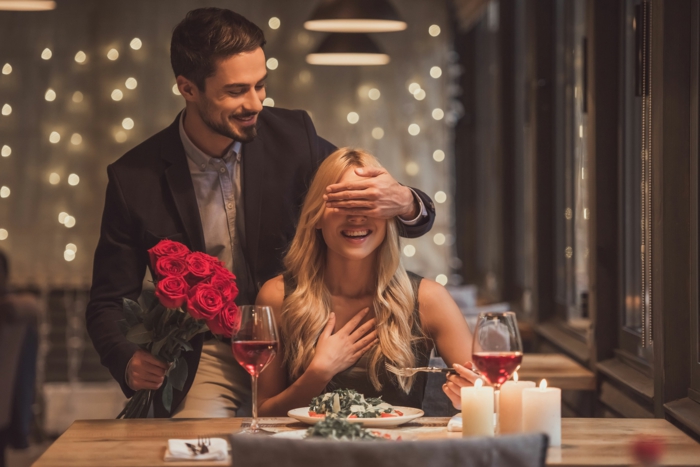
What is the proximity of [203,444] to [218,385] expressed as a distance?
36.8 inches

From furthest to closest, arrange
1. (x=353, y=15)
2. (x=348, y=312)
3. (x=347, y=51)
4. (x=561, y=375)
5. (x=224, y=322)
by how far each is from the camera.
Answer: (x=347, y=51) < (x=353, y=15) < (x=561, y=375) < (x=348, y=312) < (x=224, y=322)

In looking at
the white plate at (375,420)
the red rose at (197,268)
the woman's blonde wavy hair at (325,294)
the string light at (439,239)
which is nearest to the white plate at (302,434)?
the white plate at (375,420)

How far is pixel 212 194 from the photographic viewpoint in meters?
2.70

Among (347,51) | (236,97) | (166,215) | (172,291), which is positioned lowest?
(172,291)

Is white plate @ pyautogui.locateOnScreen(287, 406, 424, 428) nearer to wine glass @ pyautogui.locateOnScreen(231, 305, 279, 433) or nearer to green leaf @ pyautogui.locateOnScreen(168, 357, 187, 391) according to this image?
wine glass @ pyautogui.locateOnScreen(231, 305, 279, 433)

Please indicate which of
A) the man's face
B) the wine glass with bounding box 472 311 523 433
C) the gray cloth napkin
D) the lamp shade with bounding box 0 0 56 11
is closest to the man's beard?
the man's face

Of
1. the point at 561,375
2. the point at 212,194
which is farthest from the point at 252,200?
the point at 561,375

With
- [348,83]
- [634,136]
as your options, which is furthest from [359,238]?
[348,83]

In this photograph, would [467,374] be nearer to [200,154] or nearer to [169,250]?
[169,250]

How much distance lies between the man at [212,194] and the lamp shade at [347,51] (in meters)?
2.44

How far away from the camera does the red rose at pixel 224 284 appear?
194 cm

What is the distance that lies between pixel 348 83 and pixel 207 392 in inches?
157

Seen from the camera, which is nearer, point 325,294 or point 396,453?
point 396,453

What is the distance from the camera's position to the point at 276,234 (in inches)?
105
